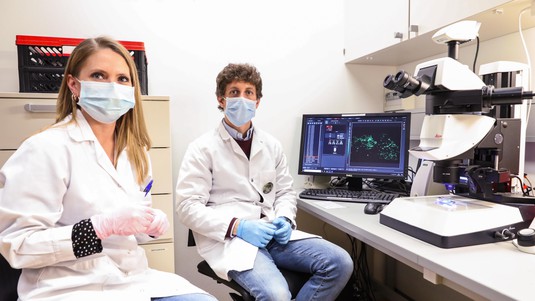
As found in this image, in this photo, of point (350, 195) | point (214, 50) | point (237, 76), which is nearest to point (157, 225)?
point (237, 76)

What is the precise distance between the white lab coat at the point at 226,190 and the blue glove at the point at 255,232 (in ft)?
0.08

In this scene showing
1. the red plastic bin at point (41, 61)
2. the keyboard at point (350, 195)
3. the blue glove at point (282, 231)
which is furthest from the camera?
the keyboard at point (350, 195)

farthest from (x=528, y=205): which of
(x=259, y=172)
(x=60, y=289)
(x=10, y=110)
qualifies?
(x=10, y=110)

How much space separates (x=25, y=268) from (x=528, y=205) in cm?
152

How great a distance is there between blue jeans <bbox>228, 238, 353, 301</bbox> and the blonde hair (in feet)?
1.79

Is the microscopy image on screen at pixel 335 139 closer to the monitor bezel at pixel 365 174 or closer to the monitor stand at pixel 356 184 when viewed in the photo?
Result: the monitor bezel at pixel 365 174

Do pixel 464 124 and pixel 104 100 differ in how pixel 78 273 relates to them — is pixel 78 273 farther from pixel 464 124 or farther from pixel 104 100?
pixel 464 124

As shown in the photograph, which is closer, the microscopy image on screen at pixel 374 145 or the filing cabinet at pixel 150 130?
the filing cabinet at pixel 150 130

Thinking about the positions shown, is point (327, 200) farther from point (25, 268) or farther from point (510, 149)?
point (25, 268)

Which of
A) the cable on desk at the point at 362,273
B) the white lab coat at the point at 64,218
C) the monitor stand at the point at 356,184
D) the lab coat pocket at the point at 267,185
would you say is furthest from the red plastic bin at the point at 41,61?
the cable on desk at the point at 362,273

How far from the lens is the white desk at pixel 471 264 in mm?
805

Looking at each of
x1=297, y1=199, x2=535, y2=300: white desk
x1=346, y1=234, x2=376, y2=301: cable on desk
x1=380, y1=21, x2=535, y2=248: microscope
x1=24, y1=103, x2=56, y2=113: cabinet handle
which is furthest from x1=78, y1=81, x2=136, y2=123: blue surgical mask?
x1=346, y1=234, x2=376, y2=301: cable on desk

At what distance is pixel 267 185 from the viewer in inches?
67.0

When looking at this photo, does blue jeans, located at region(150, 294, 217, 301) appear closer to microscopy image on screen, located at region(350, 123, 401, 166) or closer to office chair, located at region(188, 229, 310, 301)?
office chair, located at region(188, 229, 310, 301)
